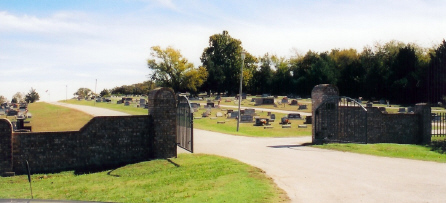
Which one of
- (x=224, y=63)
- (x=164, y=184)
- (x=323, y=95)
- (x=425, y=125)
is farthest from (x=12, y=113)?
(x=224, y=63)

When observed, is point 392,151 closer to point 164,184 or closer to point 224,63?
point 164,184

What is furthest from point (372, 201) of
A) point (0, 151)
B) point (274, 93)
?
point (274, 93)

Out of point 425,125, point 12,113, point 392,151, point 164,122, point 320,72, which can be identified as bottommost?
point 392,151

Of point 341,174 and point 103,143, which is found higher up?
point 103,143

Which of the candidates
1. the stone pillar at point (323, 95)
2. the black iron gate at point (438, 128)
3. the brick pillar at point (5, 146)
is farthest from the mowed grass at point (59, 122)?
the black iron gate at point (438, 128)

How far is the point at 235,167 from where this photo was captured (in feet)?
Answer: 41.7

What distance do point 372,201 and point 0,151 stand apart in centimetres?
1288

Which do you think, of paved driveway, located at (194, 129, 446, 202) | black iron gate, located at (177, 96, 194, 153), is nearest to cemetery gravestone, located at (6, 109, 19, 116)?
black iron gate, located at (177, 96, 194, 153)

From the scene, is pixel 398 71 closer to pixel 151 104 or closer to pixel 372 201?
pixel 151 104

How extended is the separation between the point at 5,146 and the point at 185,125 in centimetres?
672

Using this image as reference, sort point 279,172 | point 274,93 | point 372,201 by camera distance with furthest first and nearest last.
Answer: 1. point 274,93
2. point 279,172
3. point 372,201

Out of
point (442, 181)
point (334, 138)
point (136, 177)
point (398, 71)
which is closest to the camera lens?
point (442, 181)

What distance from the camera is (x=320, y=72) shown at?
225 ft

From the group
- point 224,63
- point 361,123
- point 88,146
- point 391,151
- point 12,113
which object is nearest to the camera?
point 88,146
